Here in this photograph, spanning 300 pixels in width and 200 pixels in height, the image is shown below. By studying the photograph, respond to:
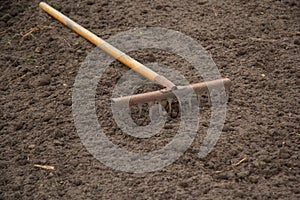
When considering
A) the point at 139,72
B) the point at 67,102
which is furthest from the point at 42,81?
the point at 139,72

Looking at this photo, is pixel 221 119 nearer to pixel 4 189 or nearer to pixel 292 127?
pixel 292 127

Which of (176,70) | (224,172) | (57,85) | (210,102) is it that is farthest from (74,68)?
(224,172)

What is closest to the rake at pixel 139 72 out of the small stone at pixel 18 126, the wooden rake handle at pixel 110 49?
the wooden rake handle at pixel 110 49

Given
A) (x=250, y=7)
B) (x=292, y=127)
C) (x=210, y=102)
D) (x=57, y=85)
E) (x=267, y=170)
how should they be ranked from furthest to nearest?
(x=250, y=7) < (x=57, y=85) < (x=210, y=102) < (x=292, y=127) < (x=267, y=170)

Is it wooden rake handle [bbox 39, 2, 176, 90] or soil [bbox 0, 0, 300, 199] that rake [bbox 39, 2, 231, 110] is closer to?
wooden rake handle [bbox 39, 2, 176, 90]

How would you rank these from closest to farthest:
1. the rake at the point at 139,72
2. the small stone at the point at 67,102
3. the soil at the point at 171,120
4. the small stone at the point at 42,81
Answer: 1. the soil at the point at 171,120
2. the rake at the point at 139,72
3. the small stone at the point at 67,102
4. the small stone at the point at 42,81

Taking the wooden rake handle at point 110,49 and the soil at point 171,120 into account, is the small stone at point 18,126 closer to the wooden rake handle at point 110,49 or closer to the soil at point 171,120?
the soil at point 171,120

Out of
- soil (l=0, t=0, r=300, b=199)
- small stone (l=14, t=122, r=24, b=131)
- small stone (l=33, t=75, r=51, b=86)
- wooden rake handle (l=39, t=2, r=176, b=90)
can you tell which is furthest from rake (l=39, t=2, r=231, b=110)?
small stone (l=14, t=122, r=24, b=131)
